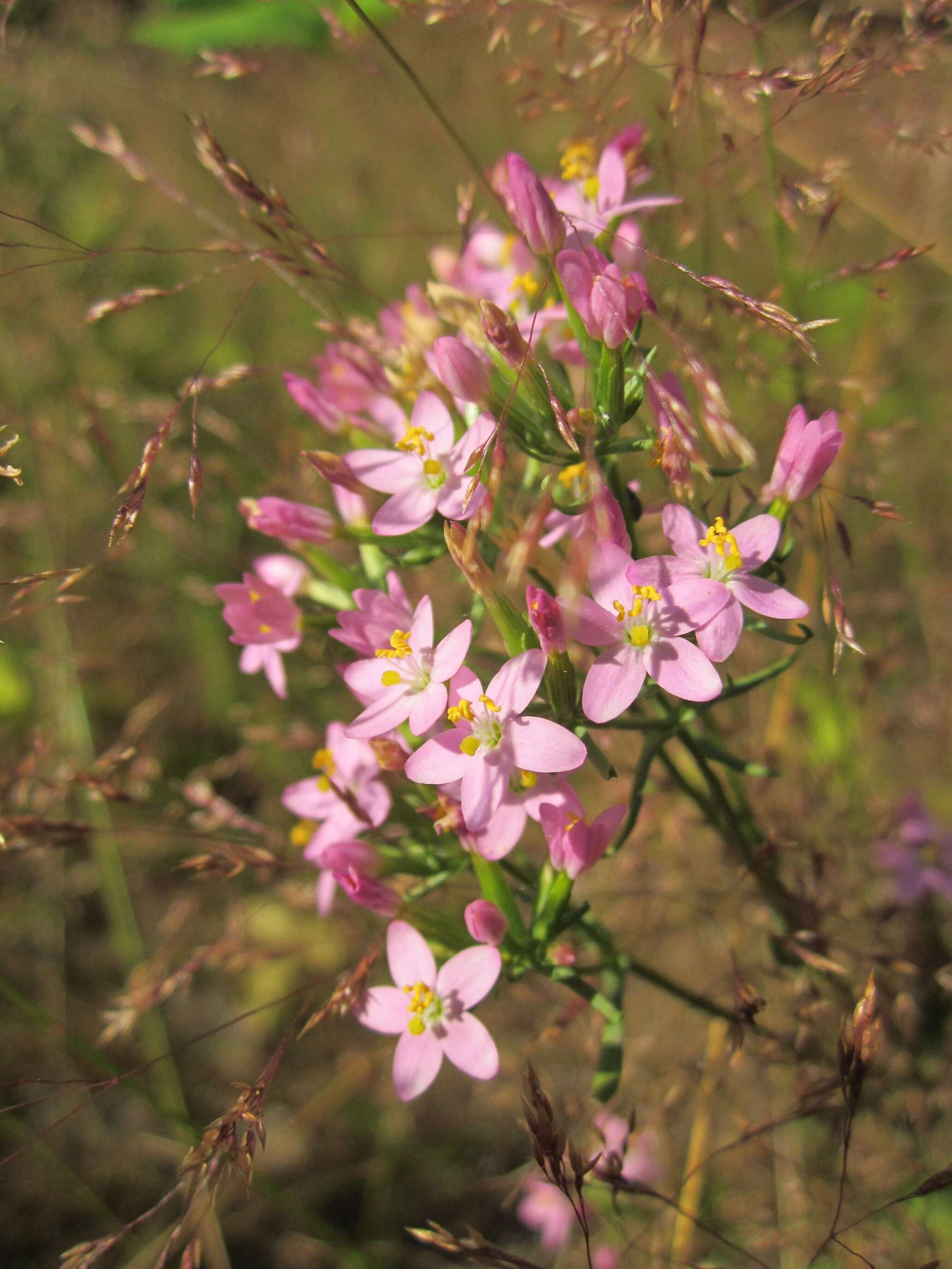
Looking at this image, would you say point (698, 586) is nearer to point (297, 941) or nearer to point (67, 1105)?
point (297, 941)

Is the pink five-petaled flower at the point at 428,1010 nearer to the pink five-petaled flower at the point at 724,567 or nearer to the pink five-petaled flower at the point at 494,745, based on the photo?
the pink five-petaled flower at the point at 494,745

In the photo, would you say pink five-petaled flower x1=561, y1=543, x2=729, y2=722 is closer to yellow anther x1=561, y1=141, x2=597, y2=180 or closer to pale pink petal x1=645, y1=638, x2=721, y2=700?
pale pink petal x1=645, y1=638, x2=721, y2=700

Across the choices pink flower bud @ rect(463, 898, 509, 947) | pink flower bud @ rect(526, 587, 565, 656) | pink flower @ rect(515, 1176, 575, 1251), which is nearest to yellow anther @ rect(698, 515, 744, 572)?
pink flower bud @ rect(526, 587, 565, 656)

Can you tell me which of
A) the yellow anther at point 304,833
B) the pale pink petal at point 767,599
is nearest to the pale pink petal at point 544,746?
the pale pink petal at point 767,599

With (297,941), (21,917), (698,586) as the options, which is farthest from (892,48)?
(21,917)

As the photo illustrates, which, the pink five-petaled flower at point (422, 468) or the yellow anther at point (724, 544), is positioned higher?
the pink five-petaled flower at point (422, 468)
